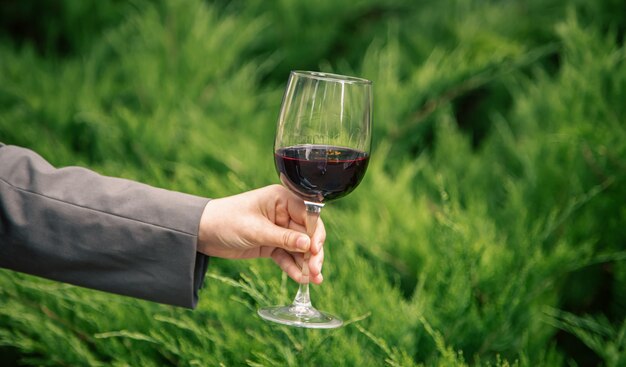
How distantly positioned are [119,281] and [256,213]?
29 centimetres

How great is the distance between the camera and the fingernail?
127 centimetres

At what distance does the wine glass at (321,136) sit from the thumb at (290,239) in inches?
2.9

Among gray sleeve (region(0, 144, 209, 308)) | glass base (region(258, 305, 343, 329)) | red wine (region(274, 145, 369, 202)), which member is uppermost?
red wine (region(274, 145, 369, 202))

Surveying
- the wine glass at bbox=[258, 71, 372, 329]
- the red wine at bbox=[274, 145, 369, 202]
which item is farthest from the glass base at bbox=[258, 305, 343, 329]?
the red wine at bbox=[274, 145, 369, 202]

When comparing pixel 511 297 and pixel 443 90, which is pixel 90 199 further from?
pixel 443 90

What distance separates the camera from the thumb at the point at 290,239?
1.27m

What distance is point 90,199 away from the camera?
4.52ft

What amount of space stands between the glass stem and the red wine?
0.11ft

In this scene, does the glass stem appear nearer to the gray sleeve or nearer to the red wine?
the red wine

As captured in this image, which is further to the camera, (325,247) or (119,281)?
(325,247)

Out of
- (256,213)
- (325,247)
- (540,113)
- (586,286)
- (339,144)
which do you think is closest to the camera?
(339,144)

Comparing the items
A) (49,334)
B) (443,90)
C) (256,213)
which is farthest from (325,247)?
(443,90)

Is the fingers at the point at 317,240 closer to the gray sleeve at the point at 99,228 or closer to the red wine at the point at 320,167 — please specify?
the red wine at the point at 320,167

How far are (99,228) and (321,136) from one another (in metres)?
0.45
